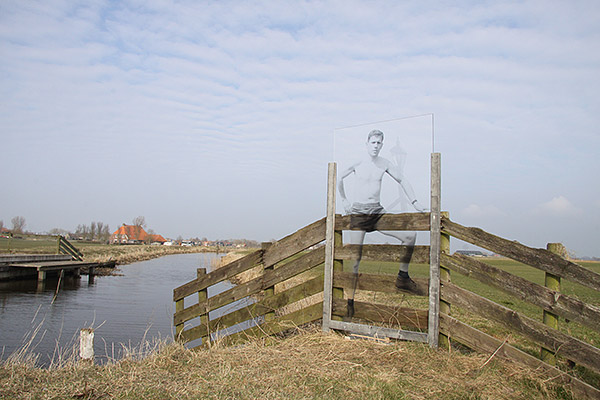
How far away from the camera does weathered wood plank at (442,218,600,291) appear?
4.13 metres

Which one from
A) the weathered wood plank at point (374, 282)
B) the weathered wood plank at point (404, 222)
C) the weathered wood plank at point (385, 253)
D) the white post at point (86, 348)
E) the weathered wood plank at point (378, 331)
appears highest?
the weathered wood plank at point (404, 222)

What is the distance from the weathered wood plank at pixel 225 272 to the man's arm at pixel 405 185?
2.44m

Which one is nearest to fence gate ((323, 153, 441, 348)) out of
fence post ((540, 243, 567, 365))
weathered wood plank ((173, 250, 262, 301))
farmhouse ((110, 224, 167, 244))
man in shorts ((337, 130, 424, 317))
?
man in shorts ((337, 130, 424, 317))

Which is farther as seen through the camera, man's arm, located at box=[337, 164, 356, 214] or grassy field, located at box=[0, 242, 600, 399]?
man's arm, located at box=[337, 164, 356, 214]

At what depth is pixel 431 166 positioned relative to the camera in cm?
533

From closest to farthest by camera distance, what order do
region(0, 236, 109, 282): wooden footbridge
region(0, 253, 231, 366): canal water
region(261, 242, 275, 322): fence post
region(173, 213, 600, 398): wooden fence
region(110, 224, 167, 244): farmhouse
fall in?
region(173, 213, 600, 398): wooden fence < region(261, 242, 275, 322): fence post < region(0, 253, 231, 366): canal water < region(0, 236, 109, 282): wooden footbridge < region(110, 224, 167, 244): farmhouse

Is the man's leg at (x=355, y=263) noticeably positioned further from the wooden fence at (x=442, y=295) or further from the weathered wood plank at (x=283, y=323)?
the weathered wood plank at (x=283, y=323)

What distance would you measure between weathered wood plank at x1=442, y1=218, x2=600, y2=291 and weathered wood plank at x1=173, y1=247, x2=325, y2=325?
1947 mm

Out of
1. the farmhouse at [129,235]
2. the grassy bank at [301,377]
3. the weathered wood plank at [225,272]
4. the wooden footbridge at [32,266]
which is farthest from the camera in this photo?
the farmhouse at [129,235]

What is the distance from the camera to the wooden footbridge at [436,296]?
4215 mm

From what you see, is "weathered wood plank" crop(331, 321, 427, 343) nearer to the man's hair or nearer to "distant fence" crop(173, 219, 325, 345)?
"distant fence" crop(173, 219, 325, 345)

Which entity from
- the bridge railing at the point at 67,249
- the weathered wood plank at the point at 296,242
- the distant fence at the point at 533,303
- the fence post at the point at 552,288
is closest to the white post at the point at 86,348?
the weathered wood plank at the point at 296,242

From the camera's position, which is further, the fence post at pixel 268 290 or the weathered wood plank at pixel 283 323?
the fence post at pixel 268 290

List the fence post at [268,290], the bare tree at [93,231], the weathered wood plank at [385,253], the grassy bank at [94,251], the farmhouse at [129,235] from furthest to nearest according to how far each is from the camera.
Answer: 1. the farmhouse at [129,235]
2. the bare tree at [93,231]
3. the grassy bank at [94,251]
4. the fence post at [268,290]
5. the weathered wood plank at [385,253]
